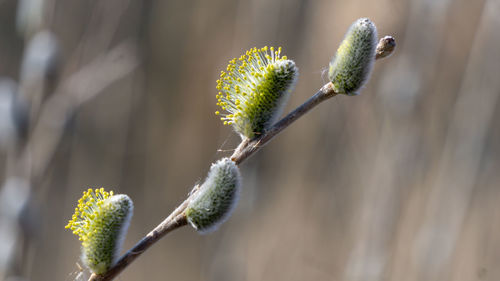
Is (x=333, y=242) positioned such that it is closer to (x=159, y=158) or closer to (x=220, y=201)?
(x=159, y=158)

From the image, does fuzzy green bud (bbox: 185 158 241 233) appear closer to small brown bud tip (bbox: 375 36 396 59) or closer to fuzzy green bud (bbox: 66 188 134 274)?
fuzzy green bud (bbox: 66 188 134 274)

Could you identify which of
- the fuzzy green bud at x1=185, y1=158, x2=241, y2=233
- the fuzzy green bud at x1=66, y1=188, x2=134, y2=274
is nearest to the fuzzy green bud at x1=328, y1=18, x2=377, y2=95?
the fuzzy green bud at x1=185, y1=158, x2=241, y2=233

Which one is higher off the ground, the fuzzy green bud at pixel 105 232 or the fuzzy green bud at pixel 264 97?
the fuzzy green bud at pixel 264 97

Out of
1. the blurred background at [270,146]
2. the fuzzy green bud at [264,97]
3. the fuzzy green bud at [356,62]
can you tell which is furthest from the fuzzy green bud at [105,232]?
the blurred background at [270,146]

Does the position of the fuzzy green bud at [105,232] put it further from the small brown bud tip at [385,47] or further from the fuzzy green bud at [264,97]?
the small brown bud tip at [385,47]

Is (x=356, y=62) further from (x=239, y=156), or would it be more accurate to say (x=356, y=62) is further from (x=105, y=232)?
(x=105, y=232)

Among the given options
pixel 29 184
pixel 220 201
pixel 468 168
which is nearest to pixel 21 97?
pixel 29 184
